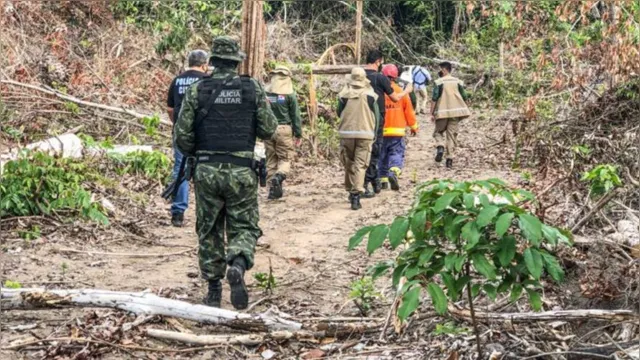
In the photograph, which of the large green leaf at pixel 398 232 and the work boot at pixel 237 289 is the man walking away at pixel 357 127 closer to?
the work boot at pixel 237 289

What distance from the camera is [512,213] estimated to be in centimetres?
470

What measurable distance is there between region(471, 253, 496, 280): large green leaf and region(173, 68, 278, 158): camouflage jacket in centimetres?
249

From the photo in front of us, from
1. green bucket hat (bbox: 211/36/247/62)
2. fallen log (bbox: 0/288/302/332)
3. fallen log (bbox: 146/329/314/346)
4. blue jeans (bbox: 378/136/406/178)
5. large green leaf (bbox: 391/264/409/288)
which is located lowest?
fallen log (bbox: 146/329/314/346)

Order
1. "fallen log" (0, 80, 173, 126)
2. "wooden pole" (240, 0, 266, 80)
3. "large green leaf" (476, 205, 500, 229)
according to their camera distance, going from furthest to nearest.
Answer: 1. "fallen log" (0, 80, 173, 126)
2. "wooden pole" (240, 0, 266, 80)
3. "large green leaf" (476, 205, 500, 229)

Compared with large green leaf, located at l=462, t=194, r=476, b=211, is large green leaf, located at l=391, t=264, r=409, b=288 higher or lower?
lower

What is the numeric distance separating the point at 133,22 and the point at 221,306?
1285cm

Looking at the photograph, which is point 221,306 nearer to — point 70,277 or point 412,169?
point 70,277

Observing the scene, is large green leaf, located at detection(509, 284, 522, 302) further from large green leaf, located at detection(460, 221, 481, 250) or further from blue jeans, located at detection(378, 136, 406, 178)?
blue jeans, located at detection(378, 136, 406, 178)

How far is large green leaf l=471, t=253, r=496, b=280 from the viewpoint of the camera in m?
4.82

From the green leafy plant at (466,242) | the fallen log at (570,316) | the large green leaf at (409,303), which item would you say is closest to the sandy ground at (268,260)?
the fallen log at (570,316)

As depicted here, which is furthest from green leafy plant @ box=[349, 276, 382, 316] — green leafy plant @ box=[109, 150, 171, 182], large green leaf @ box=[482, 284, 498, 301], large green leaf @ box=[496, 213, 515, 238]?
green leafy plant @ box=[109, 150, 171, 182]

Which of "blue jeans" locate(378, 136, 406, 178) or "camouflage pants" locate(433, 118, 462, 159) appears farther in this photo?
"camouflage pants" locate(433, 118, 462, 159)

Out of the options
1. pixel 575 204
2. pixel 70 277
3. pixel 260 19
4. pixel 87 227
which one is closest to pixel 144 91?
pixel 260 19

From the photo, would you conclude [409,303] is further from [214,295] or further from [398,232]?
[214,295]
